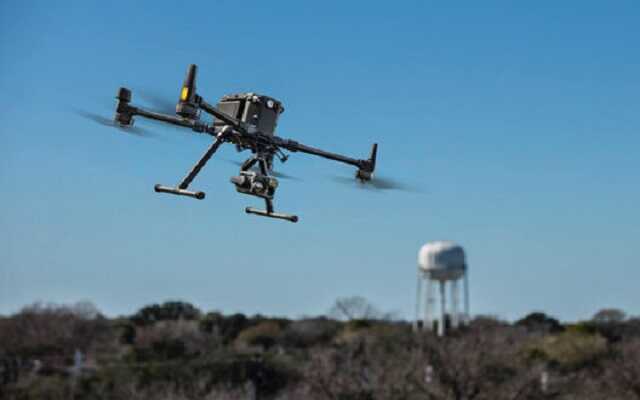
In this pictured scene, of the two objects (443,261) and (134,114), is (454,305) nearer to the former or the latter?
(443,261)

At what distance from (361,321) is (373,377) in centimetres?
4963

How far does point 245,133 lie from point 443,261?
99592mm

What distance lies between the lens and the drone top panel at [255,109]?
14.2 m

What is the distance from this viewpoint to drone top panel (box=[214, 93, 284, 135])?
14.2m

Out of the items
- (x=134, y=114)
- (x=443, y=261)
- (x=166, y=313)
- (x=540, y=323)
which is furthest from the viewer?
(x=540, y=323)

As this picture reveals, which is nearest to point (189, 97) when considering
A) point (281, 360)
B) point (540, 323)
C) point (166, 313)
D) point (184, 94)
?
point (184, 94)

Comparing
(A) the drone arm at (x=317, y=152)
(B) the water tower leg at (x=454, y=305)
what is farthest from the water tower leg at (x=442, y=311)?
(A) the drone arm at (x=317, y=152)

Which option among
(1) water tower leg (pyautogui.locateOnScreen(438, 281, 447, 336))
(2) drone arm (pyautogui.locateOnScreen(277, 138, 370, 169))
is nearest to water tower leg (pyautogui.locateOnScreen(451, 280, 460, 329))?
(1) water tower leg (pyautogui.locateOnScreen(438, 281, 447, 336))

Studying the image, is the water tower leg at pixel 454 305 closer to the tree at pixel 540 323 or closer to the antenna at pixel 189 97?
the tree at pixel 540 323

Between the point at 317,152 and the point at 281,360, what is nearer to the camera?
the point at 317,152

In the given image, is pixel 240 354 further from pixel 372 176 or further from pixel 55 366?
pixel 372 176

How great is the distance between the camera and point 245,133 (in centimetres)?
1403

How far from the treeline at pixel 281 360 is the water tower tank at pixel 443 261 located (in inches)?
252

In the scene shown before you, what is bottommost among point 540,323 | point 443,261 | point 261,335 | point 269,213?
point 269,213
